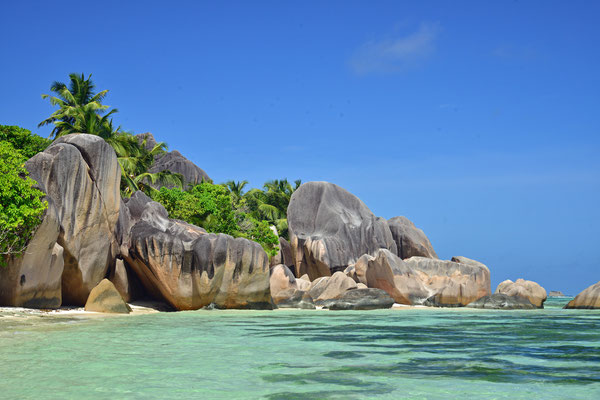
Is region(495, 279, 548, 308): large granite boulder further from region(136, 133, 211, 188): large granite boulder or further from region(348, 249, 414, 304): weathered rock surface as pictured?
region(136, 133, 211, 188): large granite boulder

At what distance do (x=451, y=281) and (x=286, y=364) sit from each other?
81.3ft

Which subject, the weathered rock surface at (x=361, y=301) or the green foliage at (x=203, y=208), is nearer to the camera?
the weathered rock surface at (x=361, y=301)

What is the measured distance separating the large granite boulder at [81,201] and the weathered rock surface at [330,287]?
11126mm

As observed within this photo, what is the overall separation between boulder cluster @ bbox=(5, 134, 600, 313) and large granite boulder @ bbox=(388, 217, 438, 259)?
7661 mm

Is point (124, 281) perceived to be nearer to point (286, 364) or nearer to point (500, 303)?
point (286, 364)

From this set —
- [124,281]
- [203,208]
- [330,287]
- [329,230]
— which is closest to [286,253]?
[329,230]

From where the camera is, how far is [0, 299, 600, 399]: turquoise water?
593 cm

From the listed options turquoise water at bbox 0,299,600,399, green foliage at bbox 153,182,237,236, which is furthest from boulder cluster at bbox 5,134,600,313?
turquoise water at bbox 0,299,600,399

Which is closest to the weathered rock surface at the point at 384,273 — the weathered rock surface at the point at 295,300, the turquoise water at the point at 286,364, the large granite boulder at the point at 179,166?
the weathered rock surface at the point at 295,300

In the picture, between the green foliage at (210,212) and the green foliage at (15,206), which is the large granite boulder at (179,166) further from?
the green foliage at (15,206)

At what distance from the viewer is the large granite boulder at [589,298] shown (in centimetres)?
2942

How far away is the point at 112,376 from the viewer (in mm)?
6578

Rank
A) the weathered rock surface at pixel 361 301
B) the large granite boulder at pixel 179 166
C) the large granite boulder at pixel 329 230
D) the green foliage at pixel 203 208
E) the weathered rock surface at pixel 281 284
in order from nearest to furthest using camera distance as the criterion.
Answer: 1. the weathered rock surface at pixel 361 301
2. the weathered rock surface at pixel 281 284
3. the green foliage at pixel 203 208
4. the large granite boulder at pixel 329 230
5. the large granite boulder at pixel 179 166

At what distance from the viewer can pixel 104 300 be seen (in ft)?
60.3
